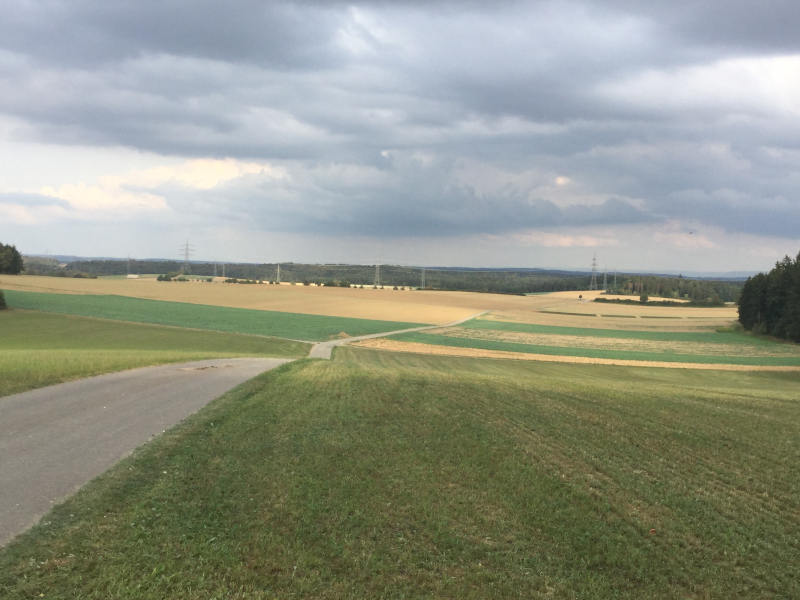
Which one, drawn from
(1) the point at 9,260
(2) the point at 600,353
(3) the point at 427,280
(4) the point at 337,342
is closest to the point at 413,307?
(4) the point at 337,342

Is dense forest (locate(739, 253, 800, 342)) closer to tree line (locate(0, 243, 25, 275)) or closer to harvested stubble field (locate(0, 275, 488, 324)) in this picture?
harvested stubble field (locate(0, 275, 488, 324))

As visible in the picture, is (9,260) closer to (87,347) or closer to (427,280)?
(87,347)

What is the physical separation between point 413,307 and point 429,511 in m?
78.4

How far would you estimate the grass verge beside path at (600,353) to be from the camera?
46250mm

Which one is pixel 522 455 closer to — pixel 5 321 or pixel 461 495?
pixel 461 495

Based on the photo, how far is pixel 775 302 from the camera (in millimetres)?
70500

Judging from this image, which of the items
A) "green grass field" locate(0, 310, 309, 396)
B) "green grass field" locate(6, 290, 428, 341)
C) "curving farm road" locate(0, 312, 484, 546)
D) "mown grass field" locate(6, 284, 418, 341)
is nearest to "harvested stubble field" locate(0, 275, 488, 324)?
"green grass field" locate(6, 290, 428, 341)

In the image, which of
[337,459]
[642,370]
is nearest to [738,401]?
[337,459]

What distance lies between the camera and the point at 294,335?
48.8 meters

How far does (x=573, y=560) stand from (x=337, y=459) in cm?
492

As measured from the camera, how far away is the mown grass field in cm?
5199

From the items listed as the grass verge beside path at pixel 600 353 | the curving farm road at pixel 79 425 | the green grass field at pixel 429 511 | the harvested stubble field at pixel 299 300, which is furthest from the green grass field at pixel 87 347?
the harvested stubble field at pixel 299 300

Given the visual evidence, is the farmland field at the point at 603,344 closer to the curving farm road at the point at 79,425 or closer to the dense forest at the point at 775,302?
the dense forest at the point at 775,302

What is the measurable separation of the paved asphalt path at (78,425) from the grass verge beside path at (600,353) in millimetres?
32232
